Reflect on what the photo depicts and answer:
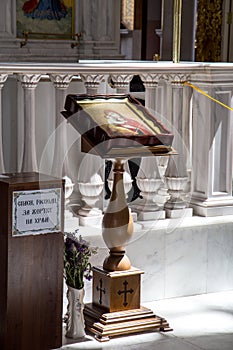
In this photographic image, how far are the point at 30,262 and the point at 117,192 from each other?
0.73 meters

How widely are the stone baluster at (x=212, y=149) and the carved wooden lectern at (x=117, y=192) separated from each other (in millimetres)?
986

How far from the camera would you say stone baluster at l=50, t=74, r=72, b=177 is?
600cm

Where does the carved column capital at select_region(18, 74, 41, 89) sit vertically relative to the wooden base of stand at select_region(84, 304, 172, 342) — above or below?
above

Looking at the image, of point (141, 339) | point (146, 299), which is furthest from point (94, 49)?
point (141, 339)

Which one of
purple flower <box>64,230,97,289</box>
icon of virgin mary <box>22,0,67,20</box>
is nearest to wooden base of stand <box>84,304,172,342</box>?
purple flower <box>64,230,97,289</box>

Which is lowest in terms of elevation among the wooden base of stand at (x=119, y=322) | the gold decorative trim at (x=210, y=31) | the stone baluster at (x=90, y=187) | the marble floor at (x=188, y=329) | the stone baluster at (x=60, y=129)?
the marble floor at (x=188, y=329)

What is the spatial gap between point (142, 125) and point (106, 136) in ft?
1.11

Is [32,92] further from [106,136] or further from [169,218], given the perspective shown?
[169,218]

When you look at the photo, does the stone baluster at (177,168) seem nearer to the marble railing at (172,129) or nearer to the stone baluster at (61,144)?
the marble railing at (172,129)

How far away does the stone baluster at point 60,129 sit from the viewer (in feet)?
19.7

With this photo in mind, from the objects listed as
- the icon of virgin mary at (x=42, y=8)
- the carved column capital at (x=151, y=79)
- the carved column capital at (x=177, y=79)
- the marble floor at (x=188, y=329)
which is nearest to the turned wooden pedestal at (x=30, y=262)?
the marble floor at (x=188, y=329)

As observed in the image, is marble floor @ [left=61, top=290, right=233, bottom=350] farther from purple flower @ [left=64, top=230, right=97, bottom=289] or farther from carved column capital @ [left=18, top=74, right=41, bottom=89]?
carved column capital @ [left=18, top=74, right=41, bottom=89]

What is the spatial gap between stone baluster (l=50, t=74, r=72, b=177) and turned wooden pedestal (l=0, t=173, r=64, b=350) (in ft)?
2.12

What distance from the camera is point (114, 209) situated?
565cm
